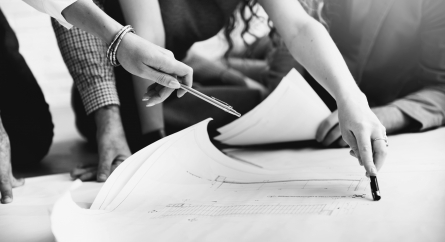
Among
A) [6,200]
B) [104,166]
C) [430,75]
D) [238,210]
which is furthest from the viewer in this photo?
[430,75]

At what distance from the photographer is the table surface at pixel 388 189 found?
1.14 feet

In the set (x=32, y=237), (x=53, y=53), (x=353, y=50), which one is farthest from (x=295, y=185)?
(x=53, y=53)

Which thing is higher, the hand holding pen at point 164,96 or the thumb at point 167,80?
the thumb at point 167,80

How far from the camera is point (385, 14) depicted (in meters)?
0.77

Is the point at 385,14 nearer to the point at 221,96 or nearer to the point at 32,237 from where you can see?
the point at 221,96

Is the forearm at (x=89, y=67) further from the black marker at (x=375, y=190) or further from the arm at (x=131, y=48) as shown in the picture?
the black marker at (x=375, y=190)

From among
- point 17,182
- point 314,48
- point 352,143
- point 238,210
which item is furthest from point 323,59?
point 17,182

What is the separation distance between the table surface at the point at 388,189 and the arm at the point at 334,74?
0.05m

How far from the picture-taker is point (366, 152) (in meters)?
0.42

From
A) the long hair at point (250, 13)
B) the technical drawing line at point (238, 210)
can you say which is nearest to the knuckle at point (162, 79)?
the technical drawing line at point (238, 210)

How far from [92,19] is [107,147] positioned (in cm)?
23

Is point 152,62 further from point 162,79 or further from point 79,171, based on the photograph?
point 79,171

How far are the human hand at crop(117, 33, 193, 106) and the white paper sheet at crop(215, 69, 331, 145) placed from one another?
0.75 ft

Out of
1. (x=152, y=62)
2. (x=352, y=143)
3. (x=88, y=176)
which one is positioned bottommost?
(x=88, y=176)
